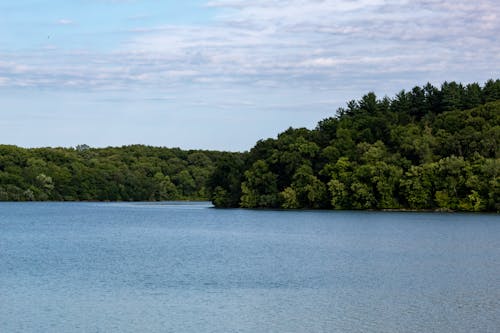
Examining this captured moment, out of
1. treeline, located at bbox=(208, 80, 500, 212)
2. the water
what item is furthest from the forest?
the water

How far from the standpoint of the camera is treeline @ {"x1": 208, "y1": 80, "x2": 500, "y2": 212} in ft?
362

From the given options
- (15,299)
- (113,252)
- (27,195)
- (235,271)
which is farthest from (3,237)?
(27,195)

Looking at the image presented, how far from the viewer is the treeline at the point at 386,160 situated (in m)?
110

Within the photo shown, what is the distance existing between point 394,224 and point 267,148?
47.1m

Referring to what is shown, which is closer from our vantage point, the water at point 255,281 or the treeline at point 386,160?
the water at point 255,281

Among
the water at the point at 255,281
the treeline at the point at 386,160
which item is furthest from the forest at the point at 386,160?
the water at the point at 255,281

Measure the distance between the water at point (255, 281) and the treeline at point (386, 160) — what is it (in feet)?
96.0

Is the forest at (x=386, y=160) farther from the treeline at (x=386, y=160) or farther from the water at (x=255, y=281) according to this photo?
the water at (x=255, y=281)

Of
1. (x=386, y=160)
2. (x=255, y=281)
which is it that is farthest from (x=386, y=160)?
(x=255, y=281)

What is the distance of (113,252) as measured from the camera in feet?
195

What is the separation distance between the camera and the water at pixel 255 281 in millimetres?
31172

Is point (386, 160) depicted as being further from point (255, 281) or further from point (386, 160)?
point (255, 281)

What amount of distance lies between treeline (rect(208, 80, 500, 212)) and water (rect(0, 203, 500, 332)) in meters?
29.3

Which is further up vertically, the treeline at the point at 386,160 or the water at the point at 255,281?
the treeline at the point at 386,160
